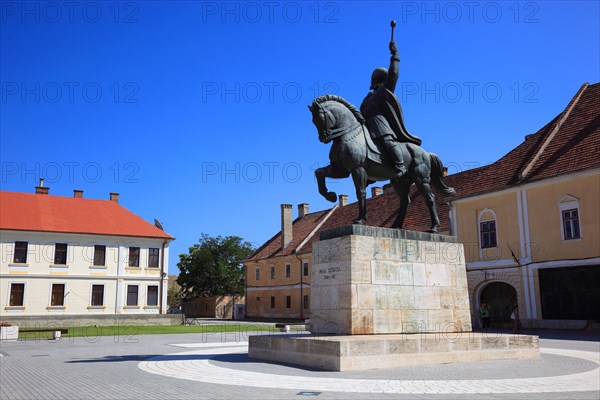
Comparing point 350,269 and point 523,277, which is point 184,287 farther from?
point 350,269

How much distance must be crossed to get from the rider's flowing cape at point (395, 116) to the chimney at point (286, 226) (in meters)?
41.2

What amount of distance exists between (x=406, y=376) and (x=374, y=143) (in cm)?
548

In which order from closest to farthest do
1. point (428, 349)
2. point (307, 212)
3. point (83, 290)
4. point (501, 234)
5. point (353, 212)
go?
1. point (428, 349)
2. point (501, 234)
3. point (83, 290)
4. point (353, 212)
5. point (307, 212)

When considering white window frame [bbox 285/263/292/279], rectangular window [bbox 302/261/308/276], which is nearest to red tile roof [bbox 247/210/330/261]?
white window frame [bbox 285/263/292/279]

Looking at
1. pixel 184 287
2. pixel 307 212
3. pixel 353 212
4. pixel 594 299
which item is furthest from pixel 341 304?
pixel 184 287

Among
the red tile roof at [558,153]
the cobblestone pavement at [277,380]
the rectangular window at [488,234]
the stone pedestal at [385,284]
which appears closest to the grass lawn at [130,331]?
the rectangular window at [488,234]

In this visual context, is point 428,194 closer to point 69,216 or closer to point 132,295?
point 132,295

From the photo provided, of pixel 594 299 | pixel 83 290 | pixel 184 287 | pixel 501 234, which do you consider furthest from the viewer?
pixel 184 287

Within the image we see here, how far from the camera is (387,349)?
32.6 feet

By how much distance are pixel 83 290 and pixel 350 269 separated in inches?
1325

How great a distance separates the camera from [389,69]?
1276 cm

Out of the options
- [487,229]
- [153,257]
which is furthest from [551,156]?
[153,257]

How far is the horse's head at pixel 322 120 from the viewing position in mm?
11602

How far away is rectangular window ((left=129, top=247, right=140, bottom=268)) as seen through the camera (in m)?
41.3
